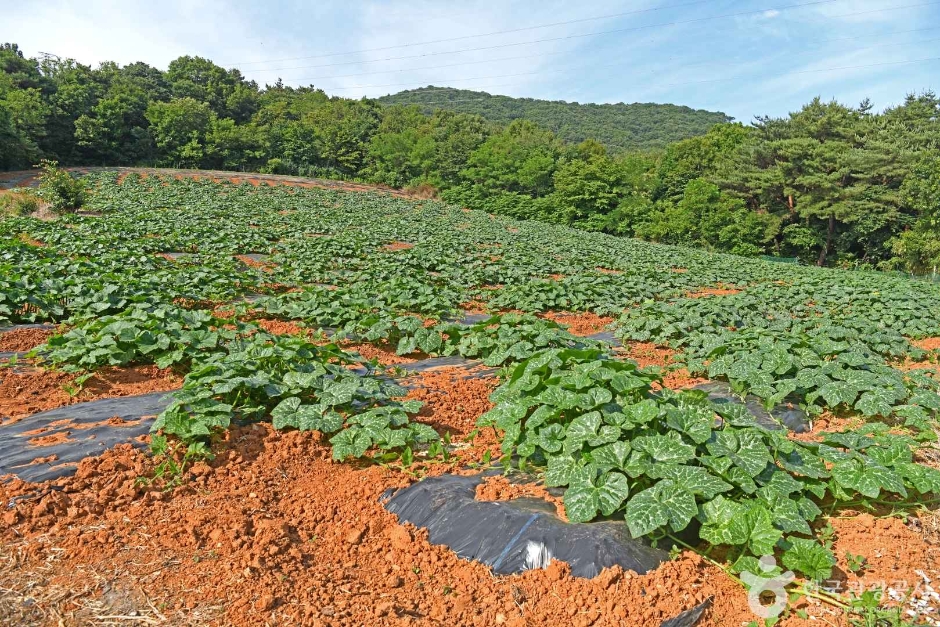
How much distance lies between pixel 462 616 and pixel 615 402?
5.25ft

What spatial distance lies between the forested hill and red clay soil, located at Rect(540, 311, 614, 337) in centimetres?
6573

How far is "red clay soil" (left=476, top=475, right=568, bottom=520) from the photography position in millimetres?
3100

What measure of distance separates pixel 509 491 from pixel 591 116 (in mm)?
102022

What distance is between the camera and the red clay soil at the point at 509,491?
3100 millimetres

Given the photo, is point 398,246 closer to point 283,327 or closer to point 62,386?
point 283,327

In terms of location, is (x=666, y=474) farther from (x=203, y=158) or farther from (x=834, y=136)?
(x=203, y=158)

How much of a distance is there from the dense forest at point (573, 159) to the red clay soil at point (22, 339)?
34.3 metres

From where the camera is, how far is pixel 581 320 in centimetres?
1011

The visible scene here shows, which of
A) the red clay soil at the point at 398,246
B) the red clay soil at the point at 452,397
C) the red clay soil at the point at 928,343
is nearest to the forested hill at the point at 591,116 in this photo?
the red clay soil at the point at 398,246

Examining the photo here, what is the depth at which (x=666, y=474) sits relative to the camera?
276 centimetres

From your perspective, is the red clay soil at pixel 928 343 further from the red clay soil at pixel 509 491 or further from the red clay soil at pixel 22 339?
the red clay soil at pixel 22 339

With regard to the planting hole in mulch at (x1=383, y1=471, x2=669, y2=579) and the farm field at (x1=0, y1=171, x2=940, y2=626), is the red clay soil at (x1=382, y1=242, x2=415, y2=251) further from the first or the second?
the planting hole in mulch at (x1=383, y1=471, x2=669, y2=579)

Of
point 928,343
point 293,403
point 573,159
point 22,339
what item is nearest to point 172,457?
point 293,403

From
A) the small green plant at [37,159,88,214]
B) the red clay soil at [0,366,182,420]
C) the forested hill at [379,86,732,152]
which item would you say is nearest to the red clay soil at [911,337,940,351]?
the red clay soil at [0,366,182,420]
